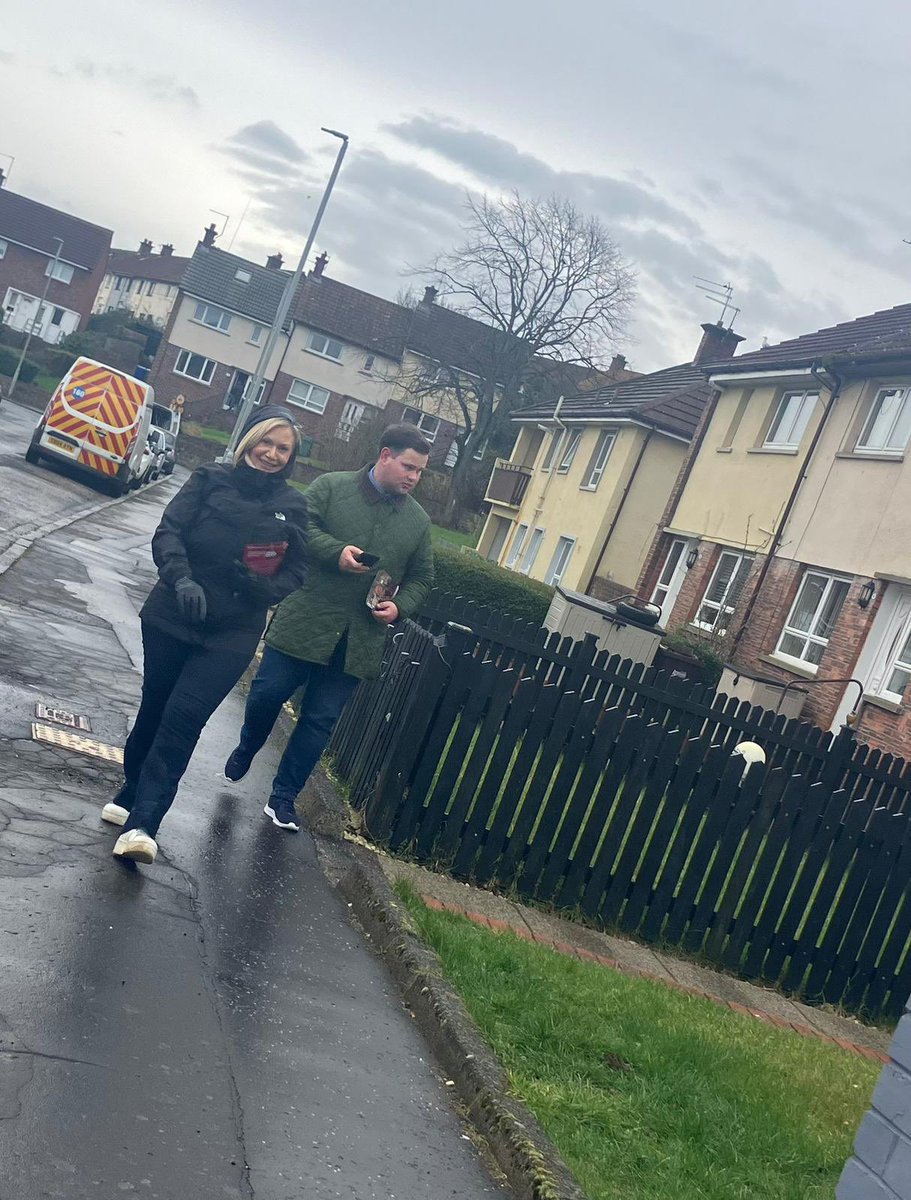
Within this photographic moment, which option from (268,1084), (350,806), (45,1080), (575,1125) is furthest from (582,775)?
(45,1080)

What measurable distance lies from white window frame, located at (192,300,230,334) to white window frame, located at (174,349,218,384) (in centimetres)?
186

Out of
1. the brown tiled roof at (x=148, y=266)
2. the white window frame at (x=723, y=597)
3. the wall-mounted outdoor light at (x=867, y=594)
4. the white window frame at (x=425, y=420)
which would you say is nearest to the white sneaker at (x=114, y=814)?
the wall-mounted outdoor light at (x=867, y=594)

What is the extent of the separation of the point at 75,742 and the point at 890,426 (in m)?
15.6

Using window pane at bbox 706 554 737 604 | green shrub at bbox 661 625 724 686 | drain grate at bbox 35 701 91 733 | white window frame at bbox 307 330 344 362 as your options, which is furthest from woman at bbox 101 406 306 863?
white window frame at bbox 307 330 344 362

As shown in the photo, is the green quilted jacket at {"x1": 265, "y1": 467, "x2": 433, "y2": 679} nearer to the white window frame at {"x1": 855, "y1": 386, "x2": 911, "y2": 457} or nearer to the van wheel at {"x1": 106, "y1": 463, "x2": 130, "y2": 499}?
the white window frame at {"x1": 855, "y1": 386, "x2": 911, "y2": 457}

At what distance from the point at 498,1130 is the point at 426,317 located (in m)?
73.1

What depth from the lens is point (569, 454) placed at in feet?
127

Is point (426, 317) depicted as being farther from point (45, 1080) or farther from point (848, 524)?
point (45, 1080)

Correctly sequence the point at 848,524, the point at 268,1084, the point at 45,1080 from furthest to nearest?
the point at 848,524
the point at 268,1084
the point at 45,1080

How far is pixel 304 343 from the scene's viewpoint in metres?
72.2

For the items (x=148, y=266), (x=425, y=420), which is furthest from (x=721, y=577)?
(x=148, y=266)

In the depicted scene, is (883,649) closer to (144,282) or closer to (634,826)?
(634,826)

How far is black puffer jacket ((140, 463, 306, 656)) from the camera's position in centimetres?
558

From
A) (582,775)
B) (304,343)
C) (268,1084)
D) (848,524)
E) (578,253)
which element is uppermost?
(578,253)
